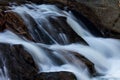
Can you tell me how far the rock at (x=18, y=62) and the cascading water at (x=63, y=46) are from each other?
275 millimetres

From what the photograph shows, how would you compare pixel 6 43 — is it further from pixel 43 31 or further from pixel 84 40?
pixel 84 40

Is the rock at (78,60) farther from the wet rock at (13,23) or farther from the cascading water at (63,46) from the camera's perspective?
the wet rock at (13,23)

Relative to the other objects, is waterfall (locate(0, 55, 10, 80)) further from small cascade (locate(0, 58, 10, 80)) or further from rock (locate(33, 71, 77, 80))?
rock (locate(33, 71, 77, 80))

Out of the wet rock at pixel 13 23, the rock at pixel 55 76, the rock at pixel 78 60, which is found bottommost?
the rock at pixel 78 60

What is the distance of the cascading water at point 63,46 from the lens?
25.1 ft

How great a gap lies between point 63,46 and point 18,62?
5.22ft

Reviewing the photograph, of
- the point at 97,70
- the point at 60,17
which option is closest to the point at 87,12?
the point at 60,17

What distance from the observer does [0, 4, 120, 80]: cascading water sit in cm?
765

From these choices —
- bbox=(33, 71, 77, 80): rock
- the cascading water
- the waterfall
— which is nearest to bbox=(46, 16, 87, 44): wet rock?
the cascading water

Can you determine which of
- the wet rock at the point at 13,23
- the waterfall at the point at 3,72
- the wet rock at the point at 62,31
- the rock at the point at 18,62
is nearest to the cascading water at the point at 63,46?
the wet rock at the point at 62,31

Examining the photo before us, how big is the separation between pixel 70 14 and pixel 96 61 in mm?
1996

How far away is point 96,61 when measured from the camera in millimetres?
8391

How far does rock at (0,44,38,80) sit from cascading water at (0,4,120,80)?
0.28 meters

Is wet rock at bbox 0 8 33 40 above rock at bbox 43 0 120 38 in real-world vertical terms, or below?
above
